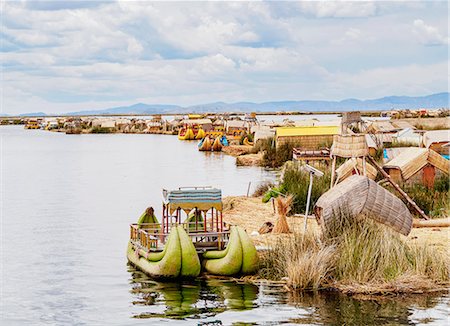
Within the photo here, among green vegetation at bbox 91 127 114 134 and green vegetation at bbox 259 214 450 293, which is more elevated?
green vegetation at bbox 91 127 114 134

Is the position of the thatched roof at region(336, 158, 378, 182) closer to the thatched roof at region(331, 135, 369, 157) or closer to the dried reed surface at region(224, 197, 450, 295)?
Result: the thatched roof at region(331, 135, 369, 157)

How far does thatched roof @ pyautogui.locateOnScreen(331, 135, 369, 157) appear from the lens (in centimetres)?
2266

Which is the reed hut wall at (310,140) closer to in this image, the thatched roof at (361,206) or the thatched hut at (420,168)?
the thatched hut at (420,168)

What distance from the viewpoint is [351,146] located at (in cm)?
2284

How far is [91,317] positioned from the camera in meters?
15.0

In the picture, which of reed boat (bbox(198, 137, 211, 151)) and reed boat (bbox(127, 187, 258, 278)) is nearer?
reed boat (bbox(127, 187, 258, 278))

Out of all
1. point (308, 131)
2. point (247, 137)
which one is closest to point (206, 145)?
point (247, 137)

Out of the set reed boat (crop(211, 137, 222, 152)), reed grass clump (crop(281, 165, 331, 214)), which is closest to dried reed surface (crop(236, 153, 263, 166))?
reed boat (crop(211, 137, 222, 152))

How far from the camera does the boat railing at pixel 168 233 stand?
17234mm

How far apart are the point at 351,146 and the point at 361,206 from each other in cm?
583

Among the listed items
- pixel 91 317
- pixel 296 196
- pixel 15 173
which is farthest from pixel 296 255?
pixel 15 173

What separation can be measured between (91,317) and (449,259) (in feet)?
22.4

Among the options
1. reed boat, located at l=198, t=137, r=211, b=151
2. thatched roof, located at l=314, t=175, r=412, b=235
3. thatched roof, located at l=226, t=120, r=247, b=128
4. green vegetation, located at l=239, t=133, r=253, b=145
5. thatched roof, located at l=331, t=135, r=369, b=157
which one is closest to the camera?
thatched roof, located at l=314, t=175, r=412, b=235

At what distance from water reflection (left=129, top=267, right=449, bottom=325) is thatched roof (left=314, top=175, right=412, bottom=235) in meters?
2.13
